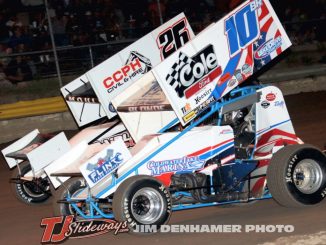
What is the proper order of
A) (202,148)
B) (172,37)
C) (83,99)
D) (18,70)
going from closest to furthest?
1. (202,148)
2. (83,99)
3. (172,37)
4. (18,70)

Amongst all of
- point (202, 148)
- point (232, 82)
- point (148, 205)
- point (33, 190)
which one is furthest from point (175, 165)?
point (33, 190)

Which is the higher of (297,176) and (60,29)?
(60,29)

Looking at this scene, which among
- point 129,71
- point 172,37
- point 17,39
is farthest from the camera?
point 17,39

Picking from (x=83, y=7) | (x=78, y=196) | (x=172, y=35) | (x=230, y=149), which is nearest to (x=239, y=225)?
(x=230, y=149)

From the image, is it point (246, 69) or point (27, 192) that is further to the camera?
point (27, 192)

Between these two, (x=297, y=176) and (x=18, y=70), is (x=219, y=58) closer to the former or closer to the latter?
(x=297, y=176)

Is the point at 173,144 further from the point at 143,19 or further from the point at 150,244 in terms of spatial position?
the point at 143,19

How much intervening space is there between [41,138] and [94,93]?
904mm

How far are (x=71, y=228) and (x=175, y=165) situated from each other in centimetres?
120

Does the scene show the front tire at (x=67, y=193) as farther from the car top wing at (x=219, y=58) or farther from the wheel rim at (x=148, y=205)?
the car top wing at (x=219, y=58)

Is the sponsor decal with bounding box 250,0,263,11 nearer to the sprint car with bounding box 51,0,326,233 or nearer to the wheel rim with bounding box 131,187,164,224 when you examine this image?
the sprint car with bounding box 51,0,326,233

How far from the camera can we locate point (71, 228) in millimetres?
6453

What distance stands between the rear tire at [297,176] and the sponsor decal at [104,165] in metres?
1.57

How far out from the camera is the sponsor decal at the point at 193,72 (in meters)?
6.62
